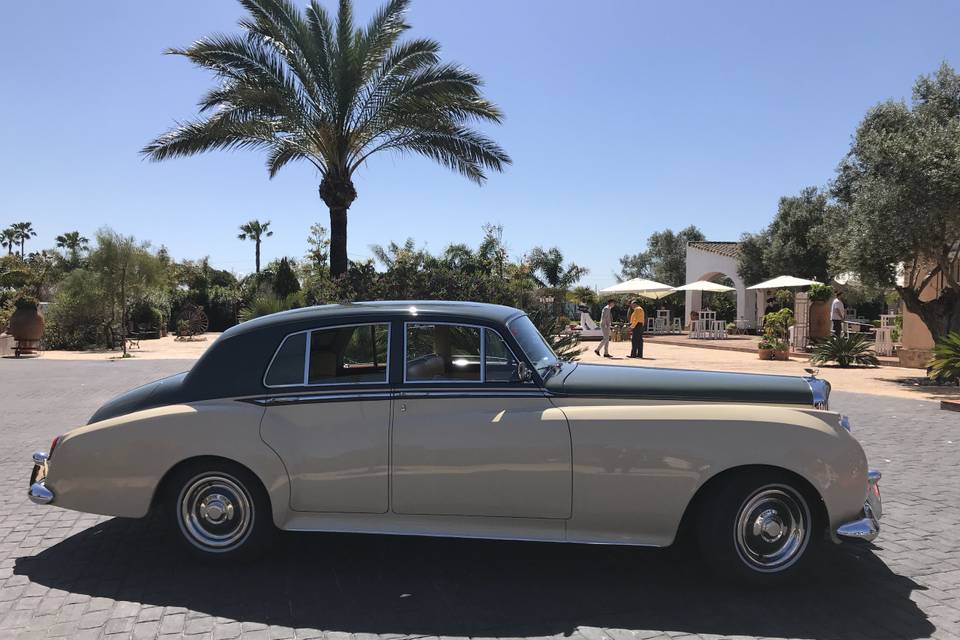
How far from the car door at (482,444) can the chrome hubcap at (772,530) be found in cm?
95

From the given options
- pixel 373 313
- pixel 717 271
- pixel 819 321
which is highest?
pixel 717 271

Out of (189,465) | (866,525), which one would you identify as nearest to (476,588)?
(189,465)

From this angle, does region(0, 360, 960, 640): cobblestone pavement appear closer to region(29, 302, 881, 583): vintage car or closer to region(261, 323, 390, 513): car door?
region(29, 302, 881, 583): vintage car

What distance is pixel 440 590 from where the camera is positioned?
3650 mm

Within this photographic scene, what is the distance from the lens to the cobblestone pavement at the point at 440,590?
3.22 m

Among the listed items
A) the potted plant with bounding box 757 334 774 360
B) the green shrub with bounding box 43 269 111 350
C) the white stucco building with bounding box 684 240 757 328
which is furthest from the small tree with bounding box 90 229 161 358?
the white stucco building with bounding box 684 240 757 328

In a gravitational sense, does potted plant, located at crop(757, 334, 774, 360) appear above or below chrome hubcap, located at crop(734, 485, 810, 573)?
above

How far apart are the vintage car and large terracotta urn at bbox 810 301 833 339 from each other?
17.8 m

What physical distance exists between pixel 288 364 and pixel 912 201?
42.6 feet

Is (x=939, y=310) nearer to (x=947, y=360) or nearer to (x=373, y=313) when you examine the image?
(x=947, y=360)

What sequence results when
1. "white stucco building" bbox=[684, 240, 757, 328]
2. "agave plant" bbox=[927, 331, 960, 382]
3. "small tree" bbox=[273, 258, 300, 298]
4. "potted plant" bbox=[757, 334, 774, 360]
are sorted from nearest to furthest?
"agave plant" bbox=[927, 331, 960, 382] → "potted plant" bbox=[757, 334, 774, 360] → "small tree" bbox=[273, 258, 300, 298] → "white stucco building" bbox=[684, 240, 757, 328]

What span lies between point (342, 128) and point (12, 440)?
30.8 ft

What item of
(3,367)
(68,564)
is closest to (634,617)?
(68,564)

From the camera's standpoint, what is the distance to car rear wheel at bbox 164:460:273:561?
12.7ft
